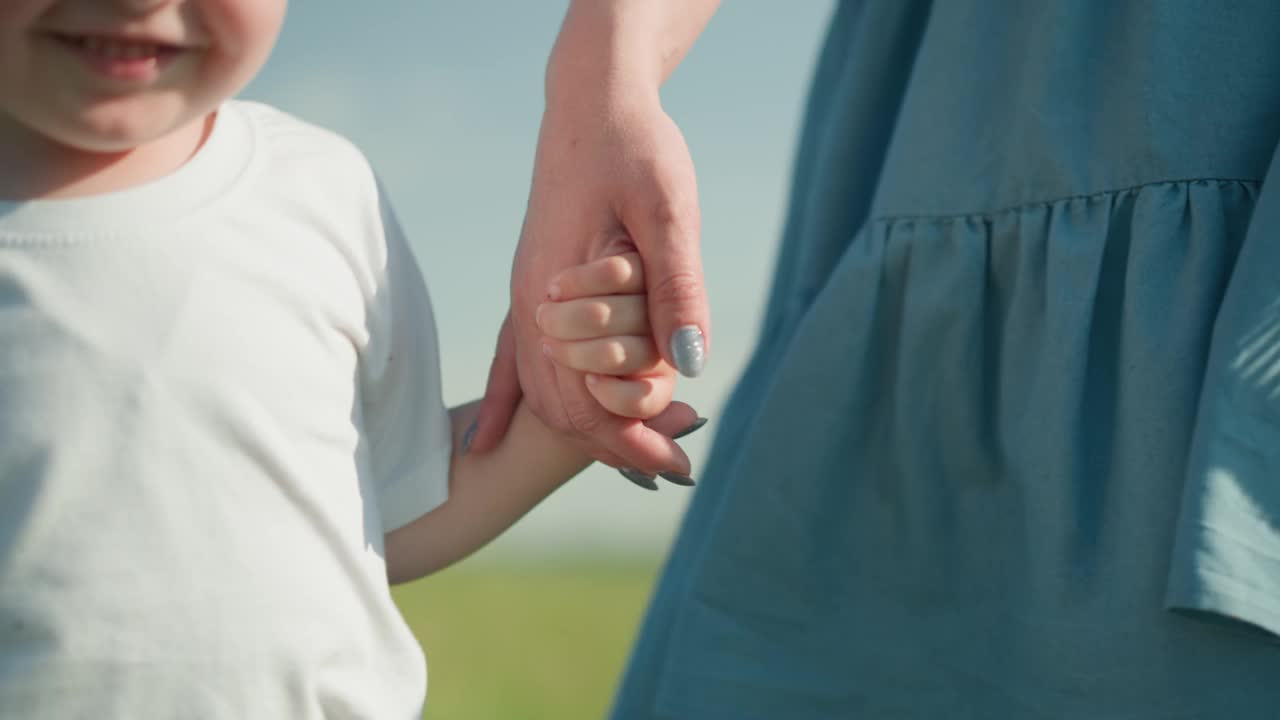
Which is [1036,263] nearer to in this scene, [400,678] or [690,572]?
[690,572]

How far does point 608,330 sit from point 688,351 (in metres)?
0.08

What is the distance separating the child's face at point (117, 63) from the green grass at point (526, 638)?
2.68 metres

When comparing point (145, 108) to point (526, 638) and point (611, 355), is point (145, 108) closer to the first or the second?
point (611, 355)

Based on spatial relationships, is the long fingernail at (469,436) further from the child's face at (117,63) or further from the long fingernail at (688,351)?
the child's face at (117,63)

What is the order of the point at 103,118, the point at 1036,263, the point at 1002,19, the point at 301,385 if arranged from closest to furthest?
1. the point at 103,118
2. the point at 301,385
3. the point at 1036,263
4. the point at 1002,19

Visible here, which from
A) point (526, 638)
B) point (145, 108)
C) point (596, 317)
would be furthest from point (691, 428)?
point (526, 638)

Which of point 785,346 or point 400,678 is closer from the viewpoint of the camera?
point 400,678

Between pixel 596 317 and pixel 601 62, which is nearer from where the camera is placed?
pixel 596 317

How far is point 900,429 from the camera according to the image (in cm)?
125

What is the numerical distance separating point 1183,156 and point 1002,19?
287 mm

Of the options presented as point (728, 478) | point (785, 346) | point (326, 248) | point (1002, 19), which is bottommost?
point (728, 478)

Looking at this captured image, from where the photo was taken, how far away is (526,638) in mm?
6008

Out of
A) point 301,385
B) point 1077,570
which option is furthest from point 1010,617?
point 301,385

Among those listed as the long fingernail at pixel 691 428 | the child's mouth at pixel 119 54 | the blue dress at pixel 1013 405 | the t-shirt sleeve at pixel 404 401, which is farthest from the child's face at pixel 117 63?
the blue dress at pixel 1013 405
